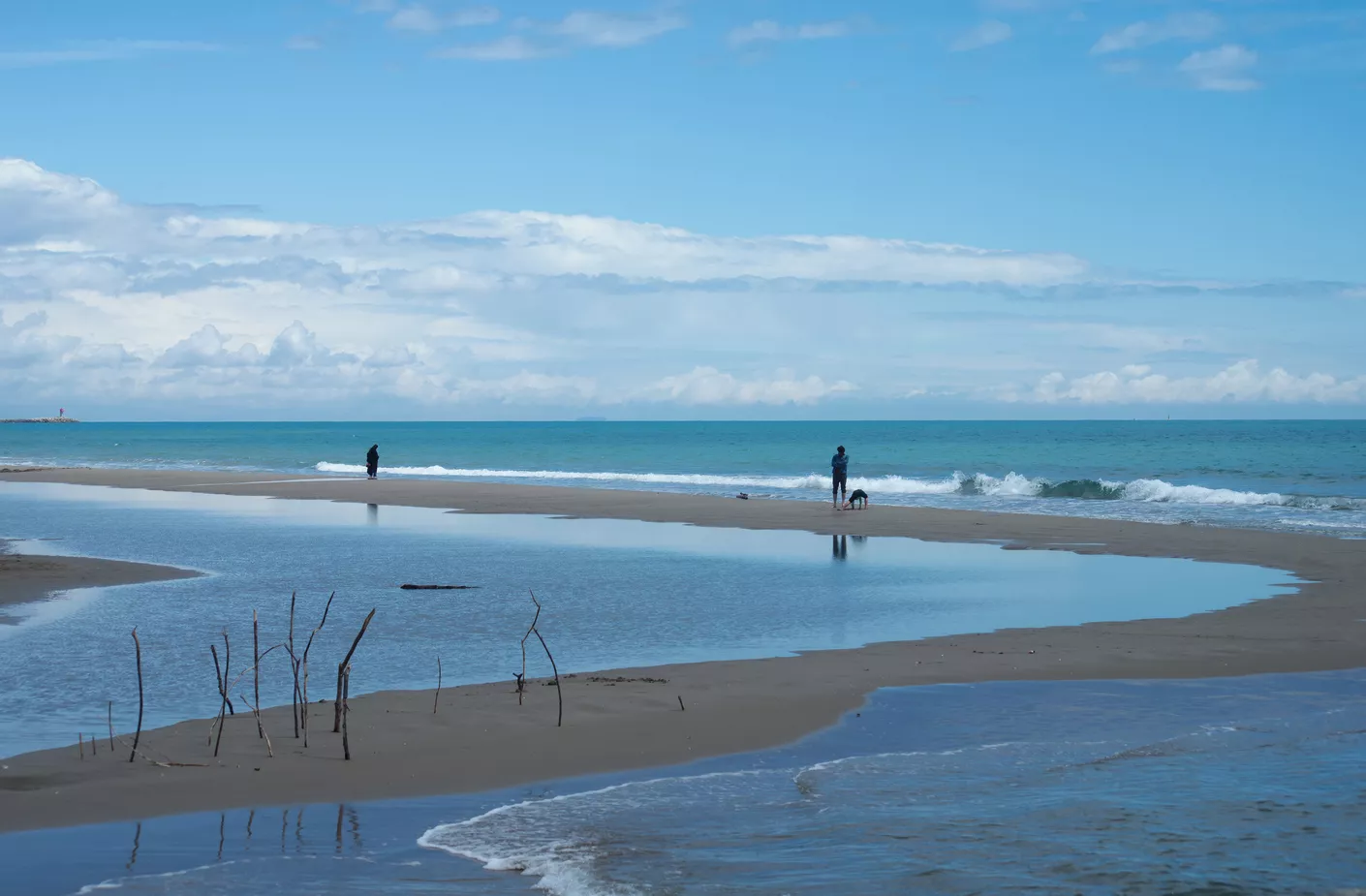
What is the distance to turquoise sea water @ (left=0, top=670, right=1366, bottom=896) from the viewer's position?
6.60 metres

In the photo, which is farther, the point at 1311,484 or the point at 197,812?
the point at 1311,484

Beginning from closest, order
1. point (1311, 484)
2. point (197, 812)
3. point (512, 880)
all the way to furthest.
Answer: point (512, 880)
point (197, 812)
point (1311, 484)

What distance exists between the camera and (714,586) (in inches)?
759

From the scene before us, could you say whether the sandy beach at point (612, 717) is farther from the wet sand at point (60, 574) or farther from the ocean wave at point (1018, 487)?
the ocean wave at point (1018, 487)

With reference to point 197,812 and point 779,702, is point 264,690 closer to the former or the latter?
point 197,812

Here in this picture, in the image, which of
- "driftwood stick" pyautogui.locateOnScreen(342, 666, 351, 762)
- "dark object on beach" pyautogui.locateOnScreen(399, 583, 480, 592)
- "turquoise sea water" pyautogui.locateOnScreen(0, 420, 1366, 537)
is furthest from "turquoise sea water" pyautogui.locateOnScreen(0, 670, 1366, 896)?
"turquoise sea water" pyautogui.locateOnScreen(0, 420, 1366, 537)

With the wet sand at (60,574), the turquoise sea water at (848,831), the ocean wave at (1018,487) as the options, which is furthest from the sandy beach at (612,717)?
the ocean wave at (1018,487)

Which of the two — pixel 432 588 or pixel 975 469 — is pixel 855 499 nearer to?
pixel 432 588

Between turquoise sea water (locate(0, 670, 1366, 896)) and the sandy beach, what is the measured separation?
17.2 inches

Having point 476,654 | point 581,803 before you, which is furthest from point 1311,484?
point 581,803

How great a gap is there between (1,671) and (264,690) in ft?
8.95

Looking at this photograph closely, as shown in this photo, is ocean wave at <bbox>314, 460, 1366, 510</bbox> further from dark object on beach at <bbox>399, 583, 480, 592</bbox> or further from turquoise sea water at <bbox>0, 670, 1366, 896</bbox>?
turquoise sea water at <bbox>0, 670, 1366, 896</bbox>

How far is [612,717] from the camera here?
407 inches

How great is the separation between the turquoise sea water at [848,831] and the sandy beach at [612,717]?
0.44 m
